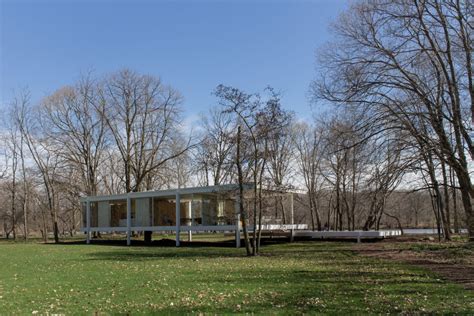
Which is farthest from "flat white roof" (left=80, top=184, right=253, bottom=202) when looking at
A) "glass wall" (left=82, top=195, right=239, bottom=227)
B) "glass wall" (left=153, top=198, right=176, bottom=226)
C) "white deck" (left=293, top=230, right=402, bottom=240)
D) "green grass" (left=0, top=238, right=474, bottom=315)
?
"green grass" (left=0, top=238, right=474, bottom=315)

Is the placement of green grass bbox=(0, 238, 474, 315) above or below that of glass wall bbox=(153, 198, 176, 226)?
below

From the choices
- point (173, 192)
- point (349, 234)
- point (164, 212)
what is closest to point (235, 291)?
point (349, 234)

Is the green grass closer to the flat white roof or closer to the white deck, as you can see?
the flat white roof

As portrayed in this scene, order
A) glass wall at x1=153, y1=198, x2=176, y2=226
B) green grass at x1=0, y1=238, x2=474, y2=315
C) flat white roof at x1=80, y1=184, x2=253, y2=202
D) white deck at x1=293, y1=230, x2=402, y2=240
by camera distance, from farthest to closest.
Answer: glass wall at x1=153, y1=198, x2=176, y2=226 → white deck at x1=293, y1=230, x2=402, y2=240 → flat white roof at x1=80, y1=184, x2=253, y2=202 → green grass at x1=0, y1=238, x2=474, y2=315

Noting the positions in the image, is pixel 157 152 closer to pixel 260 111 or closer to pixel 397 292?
pixel 260 111

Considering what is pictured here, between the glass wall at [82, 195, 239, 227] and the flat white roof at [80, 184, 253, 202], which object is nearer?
the flat white roof at [80, 184, 253, 202]

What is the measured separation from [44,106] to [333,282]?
1811 inches

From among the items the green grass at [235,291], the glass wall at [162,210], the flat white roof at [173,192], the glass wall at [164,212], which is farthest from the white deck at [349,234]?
the green grass at [235,291]

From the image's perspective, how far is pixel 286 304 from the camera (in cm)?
839

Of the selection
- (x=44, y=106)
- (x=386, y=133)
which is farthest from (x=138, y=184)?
(x=386, y=133)

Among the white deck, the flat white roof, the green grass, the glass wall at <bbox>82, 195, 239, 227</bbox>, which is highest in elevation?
the flat white roof

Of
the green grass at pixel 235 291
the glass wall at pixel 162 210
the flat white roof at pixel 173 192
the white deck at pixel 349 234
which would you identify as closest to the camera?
the green grass at pixel 235 291

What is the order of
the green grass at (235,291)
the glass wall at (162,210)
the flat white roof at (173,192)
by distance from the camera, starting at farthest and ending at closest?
1. the glass wall at (162,210)
2. the flat white roof at (173,192)
3. the green grass at (235,291)

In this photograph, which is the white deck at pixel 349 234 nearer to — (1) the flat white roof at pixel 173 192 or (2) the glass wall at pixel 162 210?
(1) the flat white roof at pixel 173 192
